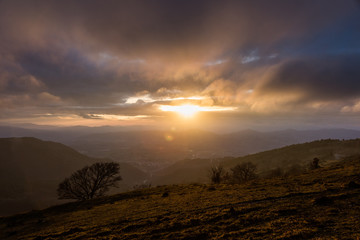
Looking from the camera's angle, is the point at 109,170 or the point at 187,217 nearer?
the point at 187,217

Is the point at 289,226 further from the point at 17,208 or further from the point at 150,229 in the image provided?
the point at 17,208

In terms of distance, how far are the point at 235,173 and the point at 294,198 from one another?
4913 cm

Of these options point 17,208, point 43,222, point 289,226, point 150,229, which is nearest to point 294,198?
point 289,226

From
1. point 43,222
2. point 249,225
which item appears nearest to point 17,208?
point 43,222

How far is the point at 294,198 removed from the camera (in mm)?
15781

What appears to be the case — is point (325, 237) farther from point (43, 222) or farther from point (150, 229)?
point (43, 222)

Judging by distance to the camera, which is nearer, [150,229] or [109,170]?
[150,229]

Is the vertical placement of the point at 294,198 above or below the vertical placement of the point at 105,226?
above

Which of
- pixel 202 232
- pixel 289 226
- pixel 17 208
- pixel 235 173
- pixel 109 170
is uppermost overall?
pixel 289 226

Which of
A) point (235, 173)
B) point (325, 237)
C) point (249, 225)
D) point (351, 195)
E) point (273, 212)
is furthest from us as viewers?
point (235, 173)

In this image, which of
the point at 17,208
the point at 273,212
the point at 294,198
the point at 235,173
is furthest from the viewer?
the point at 17,208

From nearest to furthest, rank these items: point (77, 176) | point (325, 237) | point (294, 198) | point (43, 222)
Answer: point (325, 237) → point (294, 198) → point (43, 222) → point (77, 176)

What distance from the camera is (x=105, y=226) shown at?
16156 millimetres

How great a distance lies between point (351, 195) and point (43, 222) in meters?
38.7
